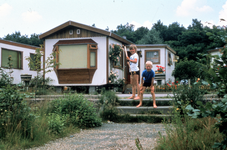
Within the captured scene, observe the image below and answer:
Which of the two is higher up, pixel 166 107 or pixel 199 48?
pixel 199 48

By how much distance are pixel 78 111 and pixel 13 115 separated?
67.4 inches

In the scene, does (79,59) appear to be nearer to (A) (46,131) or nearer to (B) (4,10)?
(B) (4,10)

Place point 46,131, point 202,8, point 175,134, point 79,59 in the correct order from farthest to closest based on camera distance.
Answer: point 79,59 < point 202,8 < point 46,131 < point 175,134

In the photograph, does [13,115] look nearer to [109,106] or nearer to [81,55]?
[109,106]

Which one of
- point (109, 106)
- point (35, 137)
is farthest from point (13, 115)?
point (109, 106)

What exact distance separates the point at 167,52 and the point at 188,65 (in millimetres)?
1682

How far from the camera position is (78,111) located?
18.0 feet

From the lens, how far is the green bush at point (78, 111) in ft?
17.8

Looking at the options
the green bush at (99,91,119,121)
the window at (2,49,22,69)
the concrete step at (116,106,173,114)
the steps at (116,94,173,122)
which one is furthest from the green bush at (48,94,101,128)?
the window at (2,49,22,69)

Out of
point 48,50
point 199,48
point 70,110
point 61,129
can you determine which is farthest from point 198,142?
point 199,48

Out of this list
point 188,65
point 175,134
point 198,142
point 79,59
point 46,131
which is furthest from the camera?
point 188,65

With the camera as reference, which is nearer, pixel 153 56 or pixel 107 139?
pixel 107 139

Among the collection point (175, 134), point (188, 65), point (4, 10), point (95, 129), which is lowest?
point (95, 129)

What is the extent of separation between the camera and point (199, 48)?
3169cm
